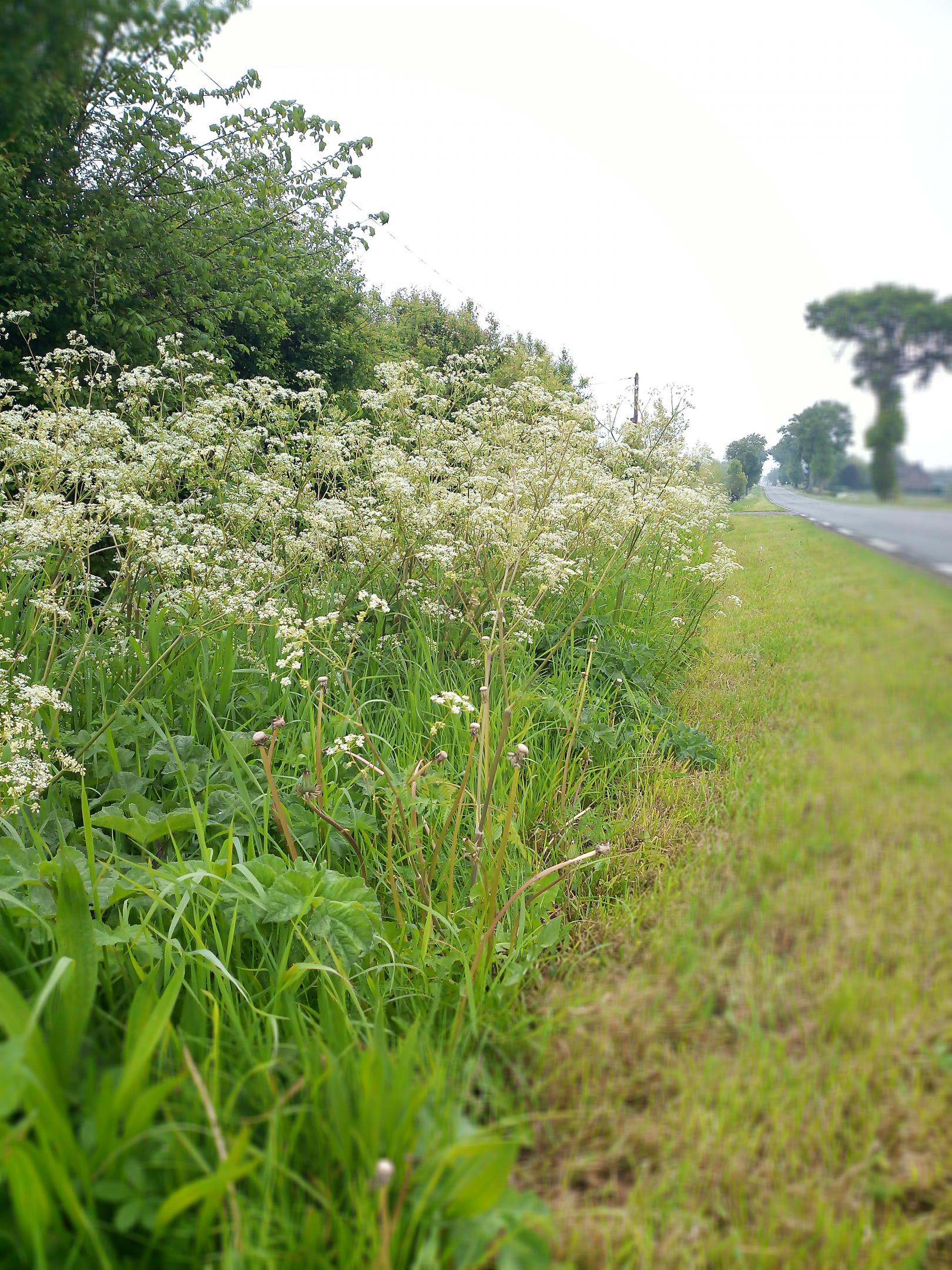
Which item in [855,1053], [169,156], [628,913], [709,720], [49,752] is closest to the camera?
[855,1053]

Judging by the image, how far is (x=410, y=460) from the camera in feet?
12.8

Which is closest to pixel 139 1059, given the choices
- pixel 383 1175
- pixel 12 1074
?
pixel 12 1074

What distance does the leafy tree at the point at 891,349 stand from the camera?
85 centimetres

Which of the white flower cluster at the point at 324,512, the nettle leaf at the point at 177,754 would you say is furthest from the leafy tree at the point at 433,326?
the nettle leaf at the point at 177,754

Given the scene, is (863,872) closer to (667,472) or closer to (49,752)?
(49,752)

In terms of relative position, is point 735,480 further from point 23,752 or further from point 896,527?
point 23,752

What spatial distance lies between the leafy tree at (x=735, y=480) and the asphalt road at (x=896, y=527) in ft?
1.35

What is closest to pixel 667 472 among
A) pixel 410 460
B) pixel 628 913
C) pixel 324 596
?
pixel 410 460

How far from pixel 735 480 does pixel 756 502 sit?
0.23 m

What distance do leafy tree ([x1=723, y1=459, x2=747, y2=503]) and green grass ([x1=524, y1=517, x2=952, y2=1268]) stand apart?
0.52m

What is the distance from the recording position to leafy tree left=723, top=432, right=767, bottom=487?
1.22 meters

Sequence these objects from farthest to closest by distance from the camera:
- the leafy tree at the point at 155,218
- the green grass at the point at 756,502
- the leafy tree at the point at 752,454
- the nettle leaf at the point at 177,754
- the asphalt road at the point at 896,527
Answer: the leafy tree at the point at 155,218
the nettle leaf at the point at 177,754
the green grass at the point at 756,502
the leafy tree at the point at 752,454
the asphalt road at the point at 896,527

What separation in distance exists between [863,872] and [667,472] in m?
5.32

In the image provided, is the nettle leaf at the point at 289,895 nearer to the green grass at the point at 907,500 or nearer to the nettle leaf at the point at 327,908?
the nettle leaf at the point at 327,908
